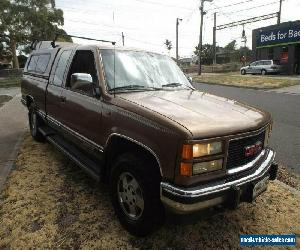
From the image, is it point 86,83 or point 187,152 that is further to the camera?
point 86,83

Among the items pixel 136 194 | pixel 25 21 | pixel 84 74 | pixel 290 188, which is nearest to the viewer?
pixel 136 194

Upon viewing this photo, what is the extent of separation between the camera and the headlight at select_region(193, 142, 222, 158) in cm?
281

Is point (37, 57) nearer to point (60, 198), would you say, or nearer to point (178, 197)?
point (60, 198)

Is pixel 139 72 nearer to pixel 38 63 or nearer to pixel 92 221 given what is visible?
pixel 92 221

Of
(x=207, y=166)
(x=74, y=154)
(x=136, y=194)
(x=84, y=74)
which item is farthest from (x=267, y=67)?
(x=207, y=166)

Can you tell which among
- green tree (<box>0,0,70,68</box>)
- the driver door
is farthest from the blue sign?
the driver door

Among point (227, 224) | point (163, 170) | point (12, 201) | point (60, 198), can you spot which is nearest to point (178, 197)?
point (163, 170)

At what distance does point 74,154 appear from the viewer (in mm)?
4793

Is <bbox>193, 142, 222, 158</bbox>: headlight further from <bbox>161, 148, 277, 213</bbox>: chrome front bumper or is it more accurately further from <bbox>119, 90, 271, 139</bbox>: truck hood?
<bbox>161, 148, 277, 213</bbox>: chrome front bumper

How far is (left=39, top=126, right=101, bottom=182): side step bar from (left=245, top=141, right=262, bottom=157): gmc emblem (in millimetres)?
1768

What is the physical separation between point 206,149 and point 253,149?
75cm

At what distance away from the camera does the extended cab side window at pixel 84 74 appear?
3.95 m

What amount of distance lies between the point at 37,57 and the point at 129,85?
373 centimetres

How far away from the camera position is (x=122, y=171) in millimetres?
3502
